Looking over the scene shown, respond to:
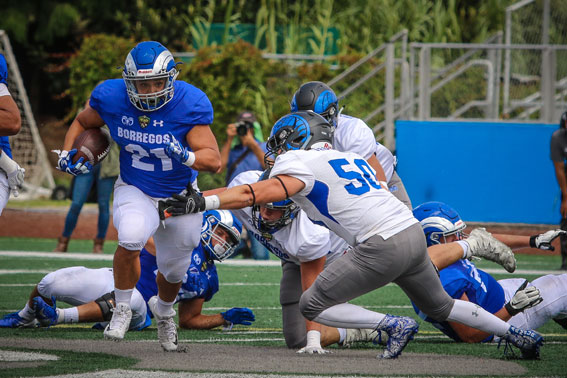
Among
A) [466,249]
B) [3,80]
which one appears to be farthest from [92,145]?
[466,249]

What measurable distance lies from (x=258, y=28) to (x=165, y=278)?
38.4 feet

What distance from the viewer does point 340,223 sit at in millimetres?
4438

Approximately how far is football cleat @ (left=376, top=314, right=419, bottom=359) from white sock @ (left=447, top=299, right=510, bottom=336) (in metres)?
0.25

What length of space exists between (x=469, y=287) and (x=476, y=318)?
578 millimetres

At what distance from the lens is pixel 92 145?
17.1ft

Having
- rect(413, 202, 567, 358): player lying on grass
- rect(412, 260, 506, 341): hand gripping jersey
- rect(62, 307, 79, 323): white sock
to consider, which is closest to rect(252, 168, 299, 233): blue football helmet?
rect(413, 202, 567, 358): player lying on grass

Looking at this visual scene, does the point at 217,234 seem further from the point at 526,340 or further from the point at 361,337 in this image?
the point at 526,340

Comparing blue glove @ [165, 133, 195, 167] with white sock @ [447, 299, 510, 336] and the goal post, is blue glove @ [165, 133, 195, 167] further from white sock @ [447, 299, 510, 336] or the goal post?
the goal post

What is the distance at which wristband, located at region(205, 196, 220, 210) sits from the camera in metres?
4.01

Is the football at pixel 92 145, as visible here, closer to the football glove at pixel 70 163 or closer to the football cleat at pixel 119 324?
the football glove at pixel 70 163

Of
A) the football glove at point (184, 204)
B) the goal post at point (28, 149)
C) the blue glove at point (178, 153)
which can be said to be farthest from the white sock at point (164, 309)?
the goal post at point (28, 149)

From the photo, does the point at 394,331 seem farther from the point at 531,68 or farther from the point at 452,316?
the point at 531,68

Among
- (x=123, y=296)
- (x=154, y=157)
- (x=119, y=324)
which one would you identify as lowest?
(x=119, y=324)

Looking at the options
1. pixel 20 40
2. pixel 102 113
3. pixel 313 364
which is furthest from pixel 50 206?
pixel 313 364
